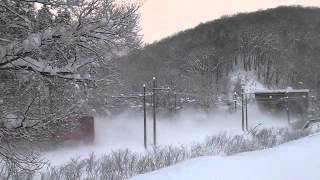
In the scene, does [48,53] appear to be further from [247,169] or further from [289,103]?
[289,103]

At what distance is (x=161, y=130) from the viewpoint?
64.0 metres

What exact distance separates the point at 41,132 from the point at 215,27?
495 feet

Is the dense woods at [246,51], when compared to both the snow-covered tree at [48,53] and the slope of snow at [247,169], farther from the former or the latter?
the snow-covered tree at [48,53]

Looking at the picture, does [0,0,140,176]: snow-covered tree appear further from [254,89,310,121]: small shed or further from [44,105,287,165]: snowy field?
[254,89,310,121]: small shed

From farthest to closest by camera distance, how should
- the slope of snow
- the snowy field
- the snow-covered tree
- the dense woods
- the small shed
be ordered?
the dense woods → the small shed → the snowy field → the slope of snow → the snow-covered tree

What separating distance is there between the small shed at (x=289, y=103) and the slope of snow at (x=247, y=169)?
63.6 m

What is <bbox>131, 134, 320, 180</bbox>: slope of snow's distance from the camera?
16.8 m

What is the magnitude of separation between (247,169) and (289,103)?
68414 millimetres

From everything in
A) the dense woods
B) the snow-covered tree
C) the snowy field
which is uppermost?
the dense woods

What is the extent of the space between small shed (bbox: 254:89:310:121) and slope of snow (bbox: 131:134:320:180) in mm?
63638

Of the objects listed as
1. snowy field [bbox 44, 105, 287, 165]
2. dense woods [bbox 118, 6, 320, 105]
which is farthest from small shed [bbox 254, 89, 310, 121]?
dense woods [bbox 118, 6, 320, 105]

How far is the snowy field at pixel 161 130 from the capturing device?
4140 centimetres

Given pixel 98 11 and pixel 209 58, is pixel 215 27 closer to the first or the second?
pixel 209 58

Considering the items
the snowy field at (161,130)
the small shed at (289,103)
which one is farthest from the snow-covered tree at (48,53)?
the small shed at (289,103)
